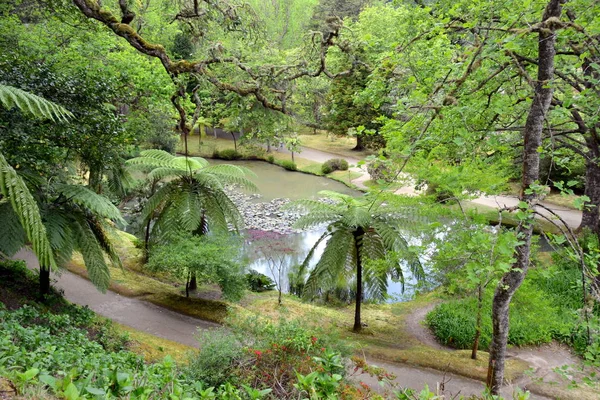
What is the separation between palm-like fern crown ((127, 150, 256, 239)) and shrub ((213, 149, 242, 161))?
14555 mm

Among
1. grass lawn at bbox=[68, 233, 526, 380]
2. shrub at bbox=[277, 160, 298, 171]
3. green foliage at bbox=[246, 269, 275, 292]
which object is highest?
shrub at bbox=[277, 160, 298, 171]

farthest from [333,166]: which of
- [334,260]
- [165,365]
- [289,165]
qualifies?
[165,365]

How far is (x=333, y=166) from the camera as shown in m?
22.1

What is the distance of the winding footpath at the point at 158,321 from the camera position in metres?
6.65

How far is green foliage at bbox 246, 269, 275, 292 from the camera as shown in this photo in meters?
11.5

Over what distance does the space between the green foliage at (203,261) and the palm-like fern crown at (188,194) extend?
0.51 m

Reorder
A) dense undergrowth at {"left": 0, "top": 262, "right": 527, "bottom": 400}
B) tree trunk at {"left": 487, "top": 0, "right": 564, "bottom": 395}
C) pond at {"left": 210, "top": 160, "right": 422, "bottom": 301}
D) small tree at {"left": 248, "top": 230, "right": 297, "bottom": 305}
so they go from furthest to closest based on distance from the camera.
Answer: small tree at {"left": 248, "top": 230, "right": 297, "bottom": 305} < pond at {"left": 210, "top": 160, "right": 422, "bottom": 301} < tree trunk at {"left": 487, "top": 0, "right": 564, "bottom": 395} < dense undergrowth at {"left": 0, "top": 262, "right": 527, "bottom": 400}

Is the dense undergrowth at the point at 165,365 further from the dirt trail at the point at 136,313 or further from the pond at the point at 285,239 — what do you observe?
the pond at the point at 285,239

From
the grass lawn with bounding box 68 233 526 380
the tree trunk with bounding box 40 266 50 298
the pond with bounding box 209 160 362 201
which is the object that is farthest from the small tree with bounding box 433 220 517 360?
the pond with bounding box 209 160 362 201

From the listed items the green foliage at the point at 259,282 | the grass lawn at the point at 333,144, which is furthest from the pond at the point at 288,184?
the green foliage at the point at 259,282

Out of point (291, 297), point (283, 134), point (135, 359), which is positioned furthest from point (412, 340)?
point (135, 359)

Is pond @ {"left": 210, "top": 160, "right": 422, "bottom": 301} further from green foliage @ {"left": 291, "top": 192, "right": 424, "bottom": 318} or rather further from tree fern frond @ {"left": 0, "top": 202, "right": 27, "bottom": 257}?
tree fern frond @ {"left": 0, "top": 202, "right": 27, "bottom": 257}

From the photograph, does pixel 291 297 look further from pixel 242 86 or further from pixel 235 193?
pixel 235 193

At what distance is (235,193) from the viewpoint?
19.5 meters
